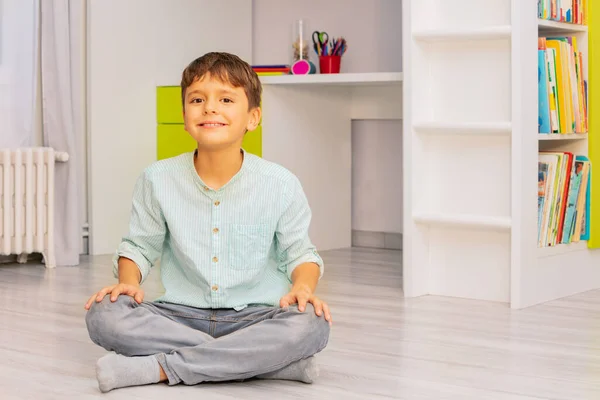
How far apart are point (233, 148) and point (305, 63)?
2217 millimetres

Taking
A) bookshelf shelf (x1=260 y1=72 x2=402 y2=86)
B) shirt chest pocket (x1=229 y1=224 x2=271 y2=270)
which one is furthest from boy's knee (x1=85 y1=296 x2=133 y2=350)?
bookshelf shelf (x1=260 y1=72 x2=402 y2=86)

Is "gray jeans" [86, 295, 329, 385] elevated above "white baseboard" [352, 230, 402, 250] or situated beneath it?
situated beneath

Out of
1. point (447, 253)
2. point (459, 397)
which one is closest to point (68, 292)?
point (447, 253)

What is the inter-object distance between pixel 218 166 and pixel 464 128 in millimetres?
1125

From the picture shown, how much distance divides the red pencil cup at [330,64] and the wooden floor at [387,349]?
1115 millimetres

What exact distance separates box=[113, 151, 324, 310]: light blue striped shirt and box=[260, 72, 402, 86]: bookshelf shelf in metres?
1.53

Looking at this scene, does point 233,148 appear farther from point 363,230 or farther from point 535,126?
point 363,230

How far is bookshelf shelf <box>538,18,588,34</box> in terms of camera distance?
2.92 metres

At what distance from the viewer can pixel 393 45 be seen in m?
4.22

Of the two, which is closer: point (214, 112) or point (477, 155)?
point (214, 112)

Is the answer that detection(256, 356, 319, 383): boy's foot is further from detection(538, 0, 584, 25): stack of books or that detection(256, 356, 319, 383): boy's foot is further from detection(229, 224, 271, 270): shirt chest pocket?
detection(538, 0, 584, 25): stack of books

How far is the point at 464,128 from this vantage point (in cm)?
286

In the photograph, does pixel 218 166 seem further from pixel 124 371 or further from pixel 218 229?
pixel 124 371

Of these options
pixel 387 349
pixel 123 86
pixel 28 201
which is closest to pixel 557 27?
pixel 387 349
